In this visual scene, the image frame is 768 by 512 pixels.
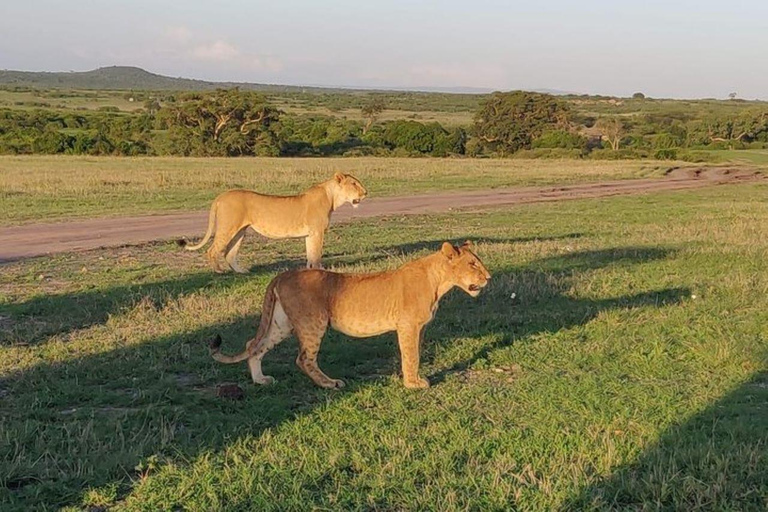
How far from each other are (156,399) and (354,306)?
1744mm

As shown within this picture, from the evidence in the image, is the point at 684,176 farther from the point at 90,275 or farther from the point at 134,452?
the point at 134,452

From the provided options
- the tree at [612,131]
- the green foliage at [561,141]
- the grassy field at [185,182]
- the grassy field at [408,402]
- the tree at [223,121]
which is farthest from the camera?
the tree at [612,131]

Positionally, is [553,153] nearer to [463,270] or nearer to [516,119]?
[516,119]

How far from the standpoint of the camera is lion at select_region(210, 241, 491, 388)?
23.4 ft

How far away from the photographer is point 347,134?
81.0 m

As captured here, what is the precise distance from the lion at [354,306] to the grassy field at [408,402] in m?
0.29

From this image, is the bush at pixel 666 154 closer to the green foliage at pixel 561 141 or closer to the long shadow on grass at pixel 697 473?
the green foliage at pixel 561 141

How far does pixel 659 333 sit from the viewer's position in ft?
30.0

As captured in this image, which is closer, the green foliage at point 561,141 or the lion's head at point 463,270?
the lion's head at point 463,270

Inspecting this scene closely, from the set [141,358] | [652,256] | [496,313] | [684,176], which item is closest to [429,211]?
[652,256]

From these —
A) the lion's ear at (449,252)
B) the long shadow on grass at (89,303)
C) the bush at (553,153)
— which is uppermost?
the lion's ear at (449,252)

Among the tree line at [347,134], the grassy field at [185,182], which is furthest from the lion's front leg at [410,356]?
the tree line at [347,134]

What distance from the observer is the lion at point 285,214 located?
42.3 ft

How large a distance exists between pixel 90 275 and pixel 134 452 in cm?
805
